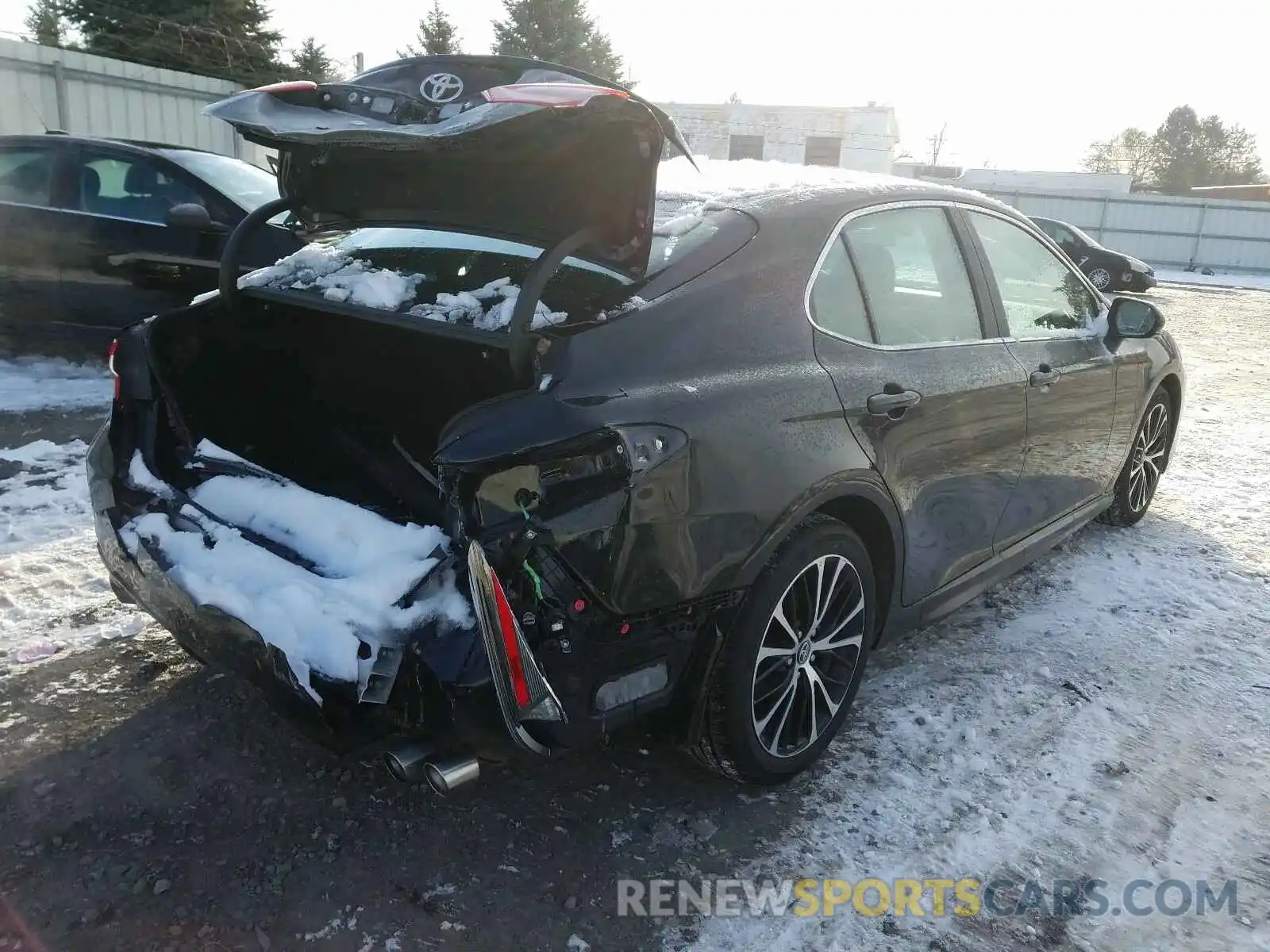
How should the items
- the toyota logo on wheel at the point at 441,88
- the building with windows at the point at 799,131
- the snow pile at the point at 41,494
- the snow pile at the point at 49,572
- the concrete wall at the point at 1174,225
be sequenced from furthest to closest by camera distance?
1. the building with windows at the point at 799,131
2. the concrete wall at the point at 1174,225
3. the snow pile at the point at 41,494
4. the snow pile at the point at 49,572
5. the toyota logo on wheel at the point at 441,88

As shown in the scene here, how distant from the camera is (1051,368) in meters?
3.77

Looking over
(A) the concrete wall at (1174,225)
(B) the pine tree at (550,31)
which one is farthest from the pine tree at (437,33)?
(A) the concrete wall at (1174,225)

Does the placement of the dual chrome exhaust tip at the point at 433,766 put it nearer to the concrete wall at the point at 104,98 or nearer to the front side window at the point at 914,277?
the front side window at the point at 914,277

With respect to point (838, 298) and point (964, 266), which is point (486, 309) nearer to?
point (838, 298)

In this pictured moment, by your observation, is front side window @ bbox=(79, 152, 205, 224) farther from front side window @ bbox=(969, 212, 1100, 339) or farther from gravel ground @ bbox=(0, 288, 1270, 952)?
front side window @ bbox=(969, 212, 1100, 339)

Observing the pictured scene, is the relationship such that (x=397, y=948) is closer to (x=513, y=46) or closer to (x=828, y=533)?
(x=828, y=533)

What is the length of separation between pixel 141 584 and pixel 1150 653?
141 inches

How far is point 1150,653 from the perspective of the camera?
3.79 meters

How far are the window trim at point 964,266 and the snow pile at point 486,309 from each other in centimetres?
79

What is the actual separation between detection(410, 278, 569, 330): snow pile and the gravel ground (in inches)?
43.3

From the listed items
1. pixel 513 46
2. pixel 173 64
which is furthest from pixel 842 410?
pixel 513 46

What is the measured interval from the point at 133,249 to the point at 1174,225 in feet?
101

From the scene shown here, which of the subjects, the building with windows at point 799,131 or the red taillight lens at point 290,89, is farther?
the building with windows at point 799,131

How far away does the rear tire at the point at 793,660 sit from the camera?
8.37 ft
